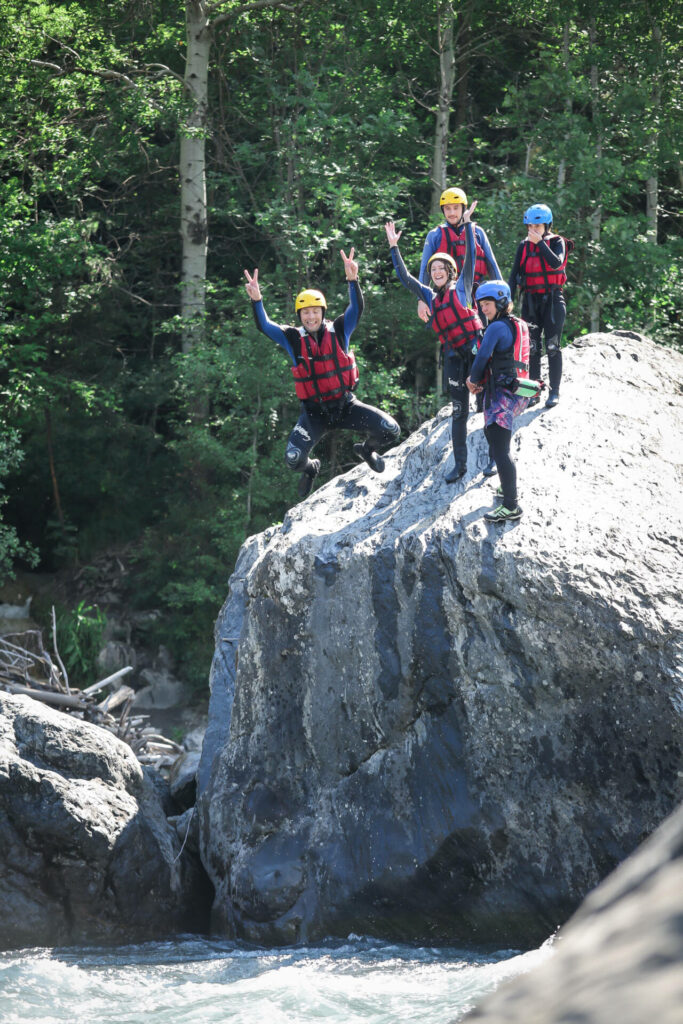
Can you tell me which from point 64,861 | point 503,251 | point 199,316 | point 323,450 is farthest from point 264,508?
point 64,861

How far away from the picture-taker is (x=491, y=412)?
26.5 feet

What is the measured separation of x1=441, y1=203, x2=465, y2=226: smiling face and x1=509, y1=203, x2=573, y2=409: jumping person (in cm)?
62

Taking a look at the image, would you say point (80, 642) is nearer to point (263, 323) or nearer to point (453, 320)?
point (263, 323)

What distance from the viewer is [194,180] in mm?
19016

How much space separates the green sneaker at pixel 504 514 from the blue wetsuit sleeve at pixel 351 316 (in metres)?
2.27

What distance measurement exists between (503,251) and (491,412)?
9806 millimetres

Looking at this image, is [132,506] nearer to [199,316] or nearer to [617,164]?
[199,316]

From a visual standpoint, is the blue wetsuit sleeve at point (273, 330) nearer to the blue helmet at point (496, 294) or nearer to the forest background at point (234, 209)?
the blue helmet at point (496, 294)

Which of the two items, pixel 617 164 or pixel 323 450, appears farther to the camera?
pixel 323 450

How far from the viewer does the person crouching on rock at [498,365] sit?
8039 millimetres

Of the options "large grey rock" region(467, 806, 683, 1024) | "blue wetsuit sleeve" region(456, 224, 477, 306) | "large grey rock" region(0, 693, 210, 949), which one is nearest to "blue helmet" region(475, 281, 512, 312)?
"blue wetsuit sleeve" region(456, 224, 477, 306)

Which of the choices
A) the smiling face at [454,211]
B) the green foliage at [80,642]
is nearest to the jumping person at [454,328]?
the smiling face at [454,211]

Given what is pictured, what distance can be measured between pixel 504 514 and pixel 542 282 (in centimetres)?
328

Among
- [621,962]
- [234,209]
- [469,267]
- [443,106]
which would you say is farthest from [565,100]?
[621,962]
